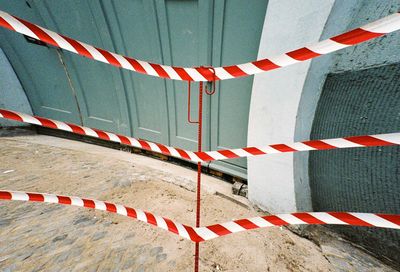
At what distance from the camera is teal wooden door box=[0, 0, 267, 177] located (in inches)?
111

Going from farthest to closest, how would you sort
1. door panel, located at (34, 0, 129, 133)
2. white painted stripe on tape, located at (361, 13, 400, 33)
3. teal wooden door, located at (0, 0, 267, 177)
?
door panel, located at (34, 0, 129, 133), teal wooden door, located at (0, 0, 267, 177), white painted stripe on tape, located at (361, 13, 400, 33)

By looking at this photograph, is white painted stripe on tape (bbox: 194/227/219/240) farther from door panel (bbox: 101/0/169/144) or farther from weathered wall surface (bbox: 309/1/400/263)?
door panel (bbox: 101/0/169/144)

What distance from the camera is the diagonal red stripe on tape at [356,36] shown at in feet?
2.92

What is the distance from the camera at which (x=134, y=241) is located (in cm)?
201

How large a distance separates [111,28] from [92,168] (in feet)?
9.48

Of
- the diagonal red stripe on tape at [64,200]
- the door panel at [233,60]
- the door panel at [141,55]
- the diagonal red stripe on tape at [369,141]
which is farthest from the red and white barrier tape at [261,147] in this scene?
the door panel at [141,55]

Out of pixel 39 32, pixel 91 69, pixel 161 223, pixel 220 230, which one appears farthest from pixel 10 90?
pixel 220 230

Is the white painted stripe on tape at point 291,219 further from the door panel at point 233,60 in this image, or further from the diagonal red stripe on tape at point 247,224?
the door panel at point 233,60

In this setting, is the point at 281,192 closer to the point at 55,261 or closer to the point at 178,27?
the point at 55,261

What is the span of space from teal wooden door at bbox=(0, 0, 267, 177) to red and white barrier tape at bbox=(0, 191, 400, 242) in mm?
2008

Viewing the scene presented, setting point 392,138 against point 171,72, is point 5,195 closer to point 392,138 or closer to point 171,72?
point 171,72

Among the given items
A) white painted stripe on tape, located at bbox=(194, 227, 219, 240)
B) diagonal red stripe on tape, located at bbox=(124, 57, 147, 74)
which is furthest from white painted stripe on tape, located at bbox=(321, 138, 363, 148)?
diagonal red stripe on tape, located at bbox=(124, 57, 147, 74)

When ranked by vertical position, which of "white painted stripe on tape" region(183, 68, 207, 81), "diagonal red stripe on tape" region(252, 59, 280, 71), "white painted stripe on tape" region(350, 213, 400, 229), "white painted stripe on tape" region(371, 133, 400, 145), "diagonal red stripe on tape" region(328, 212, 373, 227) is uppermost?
"diagonal red stripe on tape" region(252, 59, 280, 71)

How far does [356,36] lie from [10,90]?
25.1 feet
